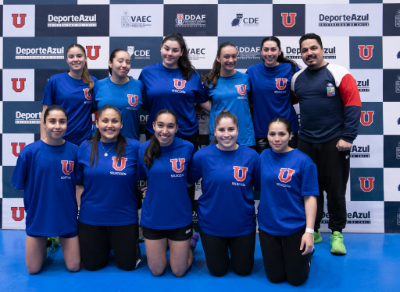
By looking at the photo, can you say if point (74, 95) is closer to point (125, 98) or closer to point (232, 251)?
point (125, 98)

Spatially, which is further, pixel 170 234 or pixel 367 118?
pixel 367 118

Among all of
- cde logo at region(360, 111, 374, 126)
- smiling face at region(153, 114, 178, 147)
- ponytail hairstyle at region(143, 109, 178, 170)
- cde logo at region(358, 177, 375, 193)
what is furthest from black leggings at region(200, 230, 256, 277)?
cde logo at region(360, 111, 374, 126)

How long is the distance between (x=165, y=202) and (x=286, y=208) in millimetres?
917

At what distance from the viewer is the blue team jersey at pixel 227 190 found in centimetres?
230

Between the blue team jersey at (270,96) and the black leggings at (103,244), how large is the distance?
5.15 ft

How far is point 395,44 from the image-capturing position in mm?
3389

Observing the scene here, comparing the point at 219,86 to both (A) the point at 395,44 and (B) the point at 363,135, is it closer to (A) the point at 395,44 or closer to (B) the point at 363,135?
(B) the point at 363,135

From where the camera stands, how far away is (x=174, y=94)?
2826 millimetres

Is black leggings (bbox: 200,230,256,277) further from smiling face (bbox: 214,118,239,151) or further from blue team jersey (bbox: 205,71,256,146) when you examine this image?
blue team jersey (bbox: 205,71,256,146)

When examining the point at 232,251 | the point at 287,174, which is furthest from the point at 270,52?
the point at 232,251

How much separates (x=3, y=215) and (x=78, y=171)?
1.77m

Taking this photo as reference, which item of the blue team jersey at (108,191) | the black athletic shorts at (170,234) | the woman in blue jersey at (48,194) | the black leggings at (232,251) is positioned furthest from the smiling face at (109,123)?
the black leggings at (232,251)

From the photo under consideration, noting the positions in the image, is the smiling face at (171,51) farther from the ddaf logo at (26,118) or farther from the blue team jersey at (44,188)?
the ddaf logo at (26,118)

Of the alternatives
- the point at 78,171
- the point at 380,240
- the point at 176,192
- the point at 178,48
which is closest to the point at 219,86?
the point at 178,48
